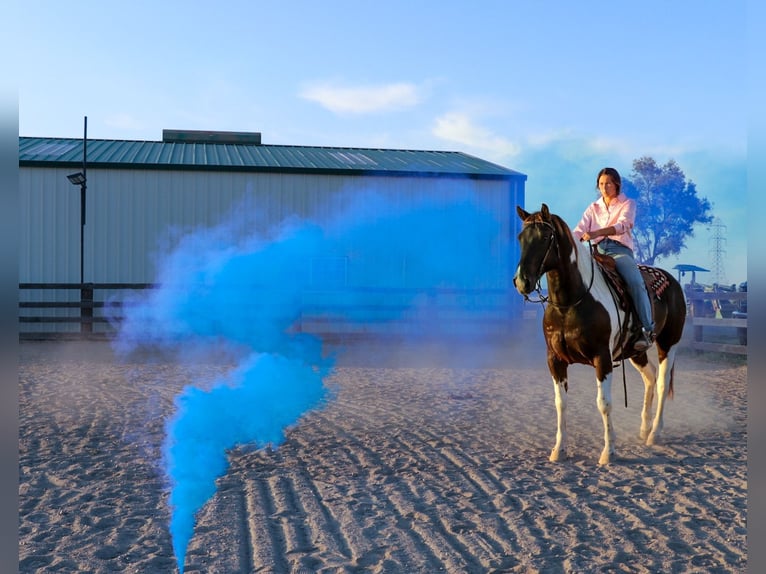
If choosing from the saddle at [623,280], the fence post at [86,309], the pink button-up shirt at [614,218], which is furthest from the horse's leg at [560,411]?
the fence post at [86,309]

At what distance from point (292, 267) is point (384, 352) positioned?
965 centimetres

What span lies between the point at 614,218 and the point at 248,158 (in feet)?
54.1

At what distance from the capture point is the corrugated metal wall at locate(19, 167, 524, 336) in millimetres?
18375

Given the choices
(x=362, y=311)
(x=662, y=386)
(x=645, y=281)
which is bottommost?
(x=662, y=386)

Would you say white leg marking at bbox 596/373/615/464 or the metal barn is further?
→ the metal barn

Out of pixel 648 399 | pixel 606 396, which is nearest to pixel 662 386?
pixel 648 399

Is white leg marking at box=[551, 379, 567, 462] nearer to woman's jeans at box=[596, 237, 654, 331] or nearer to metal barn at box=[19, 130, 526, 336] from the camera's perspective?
woman's jeans at box=[596, 237, 654, 331]

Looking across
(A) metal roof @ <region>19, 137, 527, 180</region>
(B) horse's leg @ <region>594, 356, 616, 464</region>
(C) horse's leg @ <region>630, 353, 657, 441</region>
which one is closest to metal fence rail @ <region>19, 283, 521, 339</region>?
(A) metal roof @ <region>19, 137, 527, 180</region>

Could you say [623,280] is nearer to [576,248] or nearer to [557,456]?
[576,248]

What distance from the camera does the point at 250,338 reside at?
5.68 meters

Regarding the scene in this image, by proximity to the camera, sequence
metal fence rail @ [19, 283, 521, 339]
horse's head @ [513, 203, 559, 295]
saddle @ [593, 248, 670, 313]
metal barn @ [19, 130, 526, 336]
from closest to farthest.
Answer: horse's head @ [513, 203, 559, 295], saddle @ [593, 248, 670, 313], metal fence rail @ [19, 283, 521, 339], metal barn @ [19, 130, 526, 336]

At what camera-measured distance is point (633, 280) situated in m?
6.62

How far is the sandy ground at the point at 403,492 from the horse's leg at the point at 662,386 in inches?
6.2

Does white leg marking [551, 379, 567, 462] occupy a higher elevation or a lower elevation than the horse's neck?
lower
